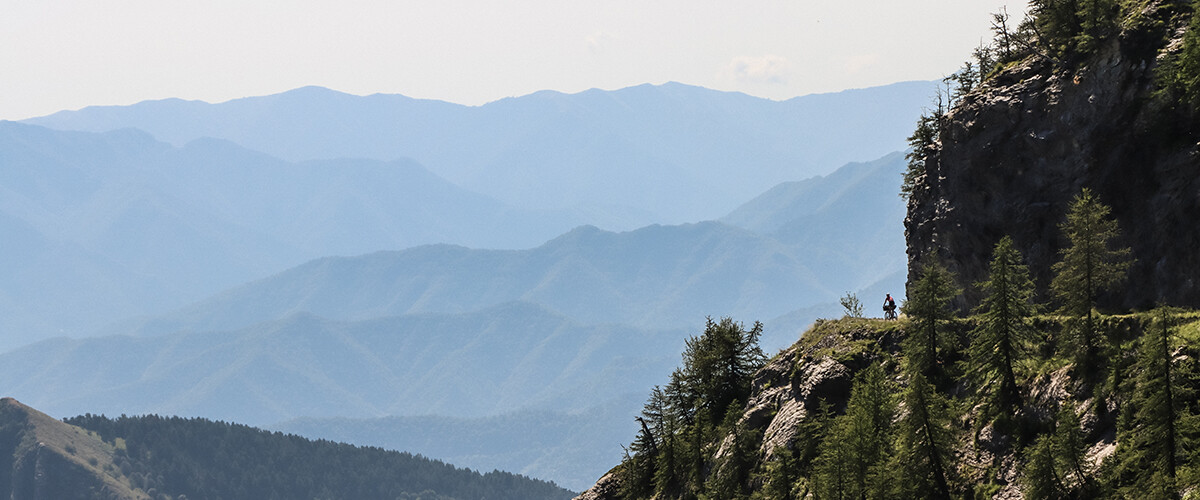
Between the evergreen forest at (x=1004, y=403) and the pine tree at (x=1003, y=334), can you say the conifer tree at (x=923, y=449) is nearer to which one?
the evergreen forest at (x=1004, y=403)

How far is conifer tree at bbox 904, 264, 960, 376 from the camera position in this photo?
54.2m

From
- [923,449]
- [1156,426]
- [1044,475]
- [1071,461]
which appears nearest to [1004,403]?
[923,449]

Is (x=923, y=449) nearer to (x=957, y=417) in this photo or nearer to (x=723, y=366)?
(x=957, y=417)

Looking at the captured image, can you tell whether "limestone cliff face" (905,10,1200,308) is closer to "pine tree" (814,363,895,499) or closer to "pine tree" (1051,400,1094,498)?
"pine tree" (814,363,895,499)

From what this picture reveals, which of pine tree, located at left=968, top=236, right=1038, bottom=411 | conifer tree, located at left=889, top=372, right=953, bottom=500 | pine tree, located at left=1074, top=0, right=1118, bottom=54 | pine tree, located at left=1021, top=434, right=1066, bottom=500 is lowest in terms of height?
pine tree, located at left=1021, top=434, right=1066, bottom=500

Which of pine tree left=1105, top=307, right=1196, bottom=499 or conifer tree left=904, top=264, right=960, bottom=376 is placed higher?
conifer tree left=904, top=264, right=960, bottom=376

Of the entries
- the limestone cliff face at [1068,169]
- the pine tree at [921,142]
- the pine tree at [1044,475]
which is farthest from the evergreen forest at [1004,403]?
the pine tree at [921,142]

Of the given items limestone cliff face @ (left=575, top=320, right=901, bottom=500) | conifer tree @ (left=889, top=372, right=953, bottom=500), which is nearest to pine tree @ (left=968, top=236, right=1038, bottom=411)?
conifer tree @ (left=889, top=372, right=953, bottom=500)

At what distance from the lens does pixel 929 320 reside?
2153 inches

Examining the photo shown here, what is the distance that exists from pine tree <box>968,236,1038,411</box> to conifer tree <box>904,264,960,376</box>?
4.27 m

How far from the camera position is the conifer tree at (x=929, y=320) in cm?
5425

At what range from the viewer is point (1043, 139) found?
62625 millimetres

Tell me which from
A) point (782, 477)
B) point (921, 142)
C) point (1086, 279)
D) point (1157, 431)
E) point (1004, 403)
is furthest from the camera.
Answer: point (921, 142)

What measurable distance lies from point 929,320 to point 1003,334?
7646mm
